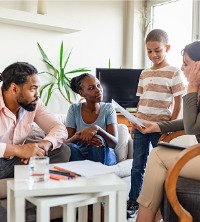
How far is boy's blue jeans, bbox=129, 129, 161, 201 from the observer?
7.37 feet

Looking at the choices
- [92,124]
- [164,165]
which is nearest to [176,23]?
[92,124]

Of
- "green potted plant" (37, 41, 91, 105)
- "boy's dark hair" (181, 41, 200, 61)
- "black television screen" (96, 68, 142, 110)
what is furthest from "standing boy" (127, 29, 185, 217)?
"green potted plant" (37, 41, 91, 105)

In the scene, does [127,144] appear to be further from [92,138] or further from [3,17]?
[3,17]

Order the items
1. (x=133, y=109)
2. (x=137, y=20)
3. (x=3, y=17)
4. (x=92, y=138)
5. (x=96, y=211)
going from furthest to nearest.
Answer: (x=137, y=20), (x=133, y=109), (x=3, y=17), (x=92, y=138), (x=96, y=211)

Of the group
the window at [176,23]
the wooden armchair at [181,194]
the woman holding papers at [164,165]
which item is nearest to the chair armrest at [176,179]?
the wooden armchair at [181,194]

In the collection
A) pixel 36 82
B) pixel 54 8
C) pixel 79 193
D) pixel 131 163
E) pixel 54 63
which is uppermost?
pixel 54 8

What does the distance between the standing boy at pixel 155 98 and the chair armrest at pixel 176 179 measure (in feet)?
2.51

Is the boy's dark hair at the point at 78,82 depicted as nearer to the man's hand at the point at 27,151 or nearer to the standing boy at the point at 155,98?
the standing boy at the point at 155,98

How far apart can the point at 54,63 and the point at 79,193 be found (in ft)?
8.82

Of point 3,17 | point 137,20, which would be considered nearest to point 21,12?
point 3,17

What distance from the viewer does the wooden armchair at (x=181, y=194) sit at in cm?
141

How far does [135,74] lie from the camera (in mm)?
3766

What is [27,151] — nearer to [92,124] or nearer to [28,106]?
[28,106]

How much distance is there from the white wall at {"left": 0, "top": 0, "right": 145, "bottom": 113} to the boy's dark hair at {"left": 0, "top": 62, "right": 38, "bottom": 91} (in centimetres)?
154
